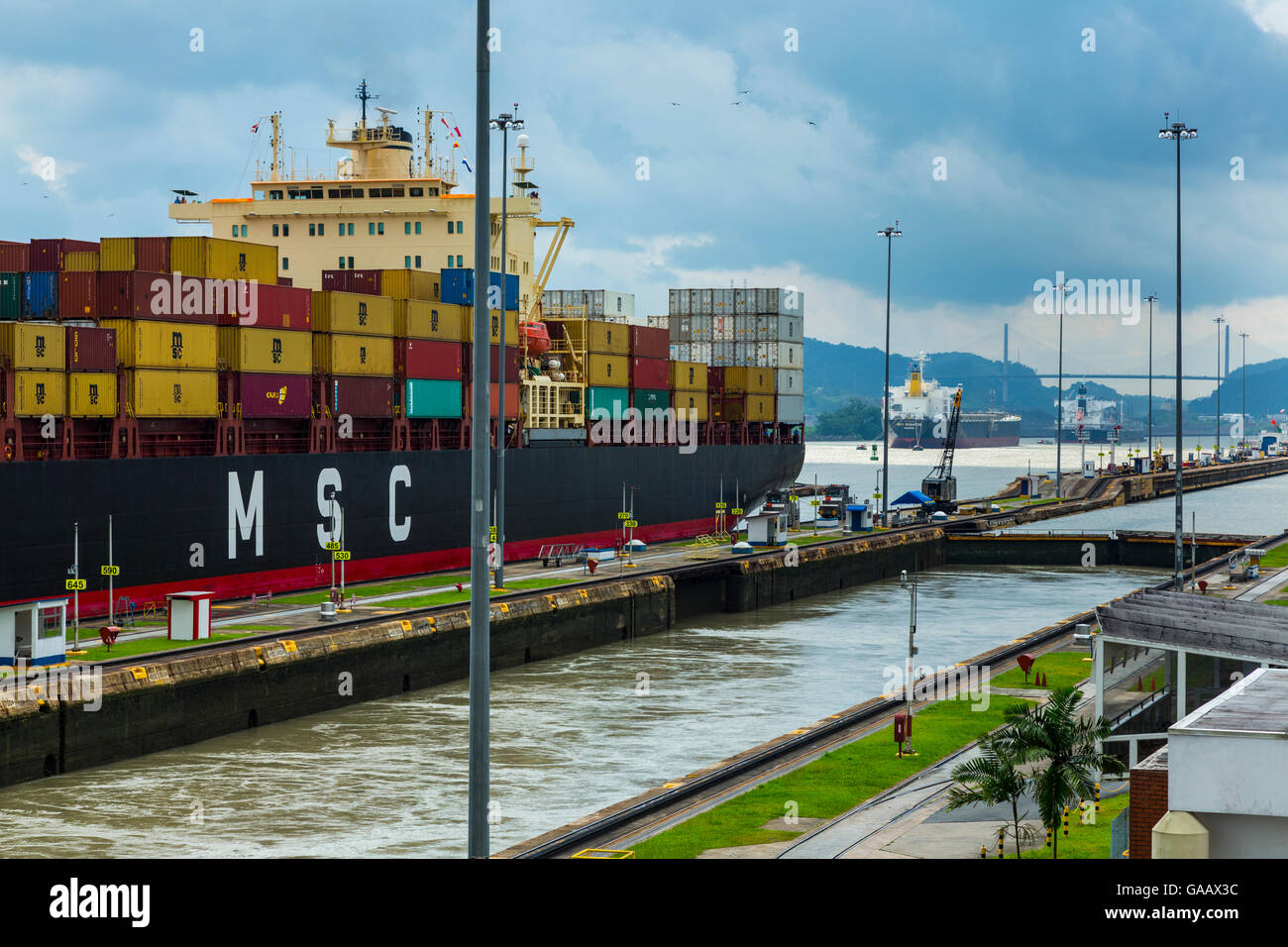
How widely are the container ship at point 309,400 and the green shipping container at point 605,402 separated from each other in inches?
5.5

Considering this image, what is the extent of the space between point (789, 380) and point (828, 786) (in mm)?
80350

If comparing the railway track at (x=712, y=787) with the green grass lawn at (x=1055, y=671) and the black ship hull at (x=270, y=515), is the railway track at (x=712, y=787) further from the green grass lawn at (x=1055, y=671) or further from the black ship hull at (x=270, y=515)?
the black ship hull at (x=270, y=515)

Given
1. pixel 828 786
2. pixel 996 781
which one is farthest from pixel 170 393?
pixel 996 781

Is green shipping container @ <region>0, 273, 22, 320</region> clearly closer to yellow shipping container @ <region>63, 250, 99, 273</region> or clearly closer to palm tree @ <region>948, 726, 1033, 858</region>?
yellow shipping container @ <region>63, 250, 99, 273</region>

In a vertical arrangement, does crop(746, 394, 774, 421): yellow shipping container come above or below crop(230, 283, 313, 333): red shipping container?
below

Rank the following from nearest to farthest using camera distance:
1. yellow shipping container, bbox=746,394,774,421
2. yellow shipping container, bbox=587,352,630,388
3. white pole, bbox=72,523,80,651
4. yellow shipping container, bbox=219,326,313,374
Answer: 1. white pole, bbox=72,523,80,651
2. yellow shipping container, bbox=219,326,313,374
3. yellow shipping container, bbox=587,352,630,388
4. yellow shipping container, bbox=746,394,774,421

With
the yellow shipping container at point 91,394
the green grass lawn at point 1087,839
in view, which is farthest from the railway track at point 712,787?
the yellow shipping container at point 91,394

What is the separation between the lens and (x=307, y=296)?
176 feet

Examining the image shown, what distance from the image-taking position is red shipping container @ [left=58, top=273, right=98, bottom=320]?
45844 millimetres

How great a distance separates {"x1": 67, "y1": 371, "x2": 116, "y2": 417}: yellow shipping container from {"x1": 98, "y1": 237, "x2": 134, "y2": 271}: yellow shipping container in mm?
6947

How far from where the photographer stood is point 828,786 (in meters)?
27.9

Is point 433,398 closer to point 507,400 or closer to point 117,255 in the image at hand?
point 507,400

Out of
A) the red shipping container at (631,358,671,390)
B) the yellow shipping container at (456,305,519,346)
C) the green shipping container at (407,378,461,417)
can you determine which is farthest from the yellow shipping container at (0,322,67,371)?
the red shipping container at (631,358,671,390)
